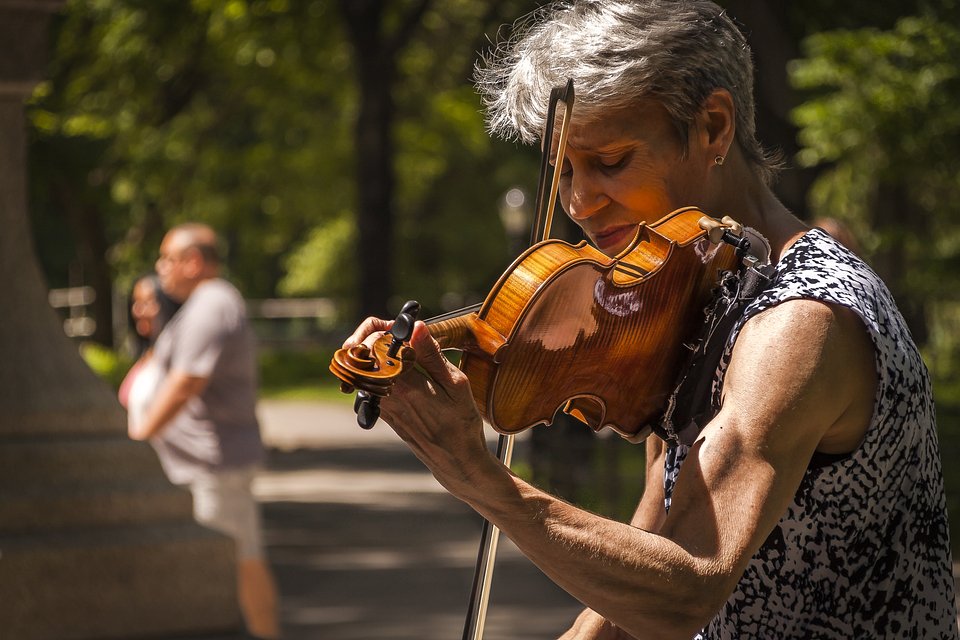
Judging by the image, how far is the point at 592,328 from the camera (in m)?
1.87

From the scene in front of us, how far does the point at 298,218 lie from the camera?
31281mm

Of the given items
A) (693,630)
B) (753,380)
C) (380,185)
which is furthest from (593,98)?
(380,185)

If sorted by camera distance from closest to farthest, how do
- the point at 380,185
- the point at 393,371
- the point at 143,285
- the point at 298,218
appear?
the point at 393,371, the point at 143,285, the point at 380,185, the point at 298,218

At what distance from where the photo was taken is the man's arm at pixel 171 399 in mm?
5883

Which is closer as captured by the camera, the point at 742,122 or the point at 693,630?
the point at 693,630

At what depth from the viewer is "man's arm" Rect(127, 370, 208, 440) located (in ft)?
19.3

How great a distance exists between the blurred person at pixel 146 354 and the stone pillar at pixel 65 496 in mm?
520

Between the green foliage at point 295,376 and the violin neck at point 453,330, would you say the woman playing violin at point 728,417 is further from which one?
the green foliage at point 295,376

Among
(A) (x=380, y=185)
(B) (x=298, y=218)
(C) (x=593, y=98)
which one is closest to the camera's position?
(C) (x=593, y=98)

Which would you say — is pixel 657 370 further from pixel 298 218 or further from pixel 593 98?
pixel 298 218

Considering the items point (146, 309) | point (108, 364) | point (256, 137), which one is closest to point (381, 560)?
point (146, 309)

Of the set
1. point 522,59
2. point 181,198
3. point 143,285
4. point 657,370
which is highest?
point 522,59

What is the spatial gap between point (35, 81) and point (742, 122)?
339cm

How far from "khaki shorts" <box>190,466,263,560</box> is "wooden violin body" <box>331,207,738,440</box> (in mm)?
4173
